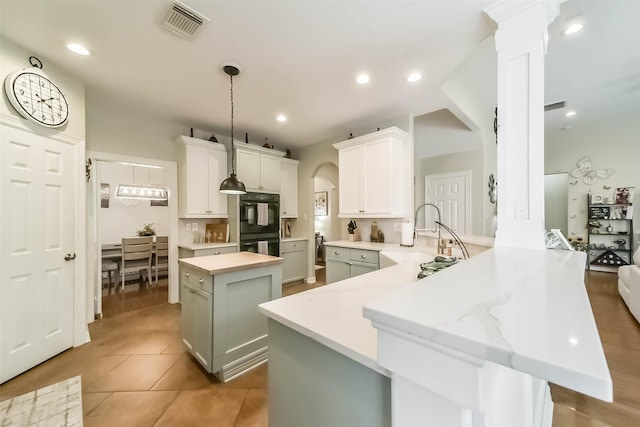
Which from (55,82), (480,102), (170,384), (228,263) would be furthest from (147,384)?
(480,102)

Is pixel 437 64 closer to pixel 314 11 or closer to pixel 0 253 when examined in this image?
pixel 314 11

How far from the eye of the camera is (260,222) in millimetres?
4078

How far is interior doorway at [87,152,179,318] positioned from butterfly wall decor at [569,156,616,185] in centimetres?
779

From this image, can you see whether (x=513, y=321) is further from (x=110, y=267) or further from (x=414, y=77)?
(x=110, y=267)

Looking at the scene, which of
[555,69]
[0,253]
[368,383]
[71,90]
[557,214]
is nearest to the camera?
[368,383]

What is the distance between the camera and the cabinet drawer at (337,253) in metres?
3.36

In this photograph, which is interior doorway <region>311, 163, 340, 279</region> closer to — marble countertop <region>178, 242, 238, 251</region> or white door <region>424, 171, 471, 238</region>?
white door <region>424, 171, 471, 238</region>

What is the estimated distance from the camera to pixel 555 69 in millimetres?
2861

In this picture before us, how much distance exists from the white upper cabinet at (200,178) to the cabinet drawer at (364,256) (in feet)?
7.06

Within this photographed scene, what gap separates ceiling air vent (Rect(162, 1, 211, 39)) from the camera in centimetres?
166

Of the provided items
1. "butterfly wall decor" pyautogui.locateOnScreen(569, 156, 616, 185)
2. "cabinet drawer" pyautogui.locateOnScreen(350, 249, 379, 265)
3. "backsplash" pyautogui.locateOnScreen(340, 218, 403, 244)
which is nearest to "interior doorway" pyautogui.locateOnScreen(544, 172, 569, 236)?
"butterfly wall decor" pyautogui.locateOnScreen(569, 156, 616, 185)

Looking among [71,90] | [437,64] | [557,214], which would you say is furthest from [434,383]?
[557,214]

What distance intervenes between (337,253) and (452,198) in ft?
9.05

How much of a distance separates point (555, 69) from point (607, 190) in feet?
12.8
